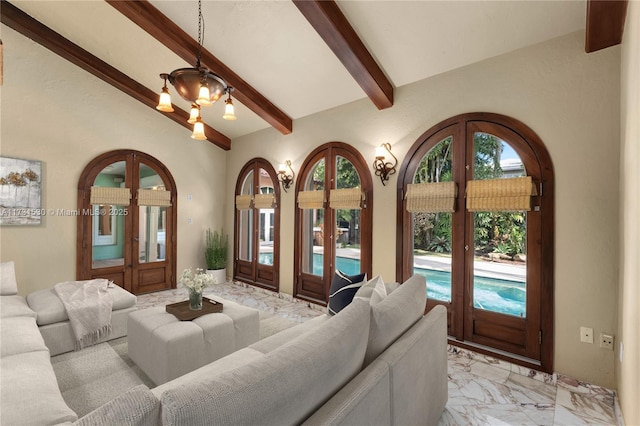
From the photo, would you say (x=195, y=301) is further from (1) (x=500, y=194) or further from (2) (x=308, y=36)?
(1) (x=500, y=194)

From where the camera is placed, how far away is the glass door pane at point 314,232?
4598 mm

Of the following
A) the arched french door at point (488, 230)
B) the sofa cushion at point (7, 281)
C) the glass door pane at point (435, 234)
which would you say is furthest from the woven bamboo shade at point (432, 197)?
the sofa cushion at point (7, 281)

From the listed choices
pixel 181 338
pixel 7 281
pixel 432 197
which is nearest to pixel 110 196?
pixel 7 281

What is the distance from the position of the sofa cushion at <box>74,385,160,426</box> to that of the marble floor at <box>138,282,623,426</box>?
2048 millimetres

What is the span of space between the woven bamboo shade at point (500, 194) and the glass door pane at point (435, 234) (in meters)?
0.33

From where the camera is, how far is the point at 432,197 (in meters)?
3.30

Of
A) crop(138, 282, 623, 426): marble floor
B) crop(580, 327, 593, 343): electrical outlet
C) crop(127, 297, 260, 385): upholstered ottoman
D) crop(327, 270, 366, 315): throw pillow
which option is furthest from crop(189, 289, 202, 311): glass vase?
crop(580, 327, 593, 343): electrical outlet

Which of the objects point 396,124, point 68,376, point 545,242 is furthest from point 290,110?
point 68,376

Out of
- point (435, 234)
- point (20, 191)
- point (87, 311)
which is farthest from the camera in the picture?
point (20, 191)

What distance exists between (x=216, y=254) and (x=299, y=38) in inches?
164

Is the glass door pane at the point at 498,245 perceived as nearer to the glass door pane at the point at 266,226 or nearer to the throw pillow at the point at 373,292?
the throw pillow at the point at 373,292

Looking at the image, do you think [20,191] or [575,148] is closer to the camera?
[575,148]

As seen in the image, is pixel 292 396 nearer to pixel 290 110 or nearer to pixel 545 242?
pixel 545 242

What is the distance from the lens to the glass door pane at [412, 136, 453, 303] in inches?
130
